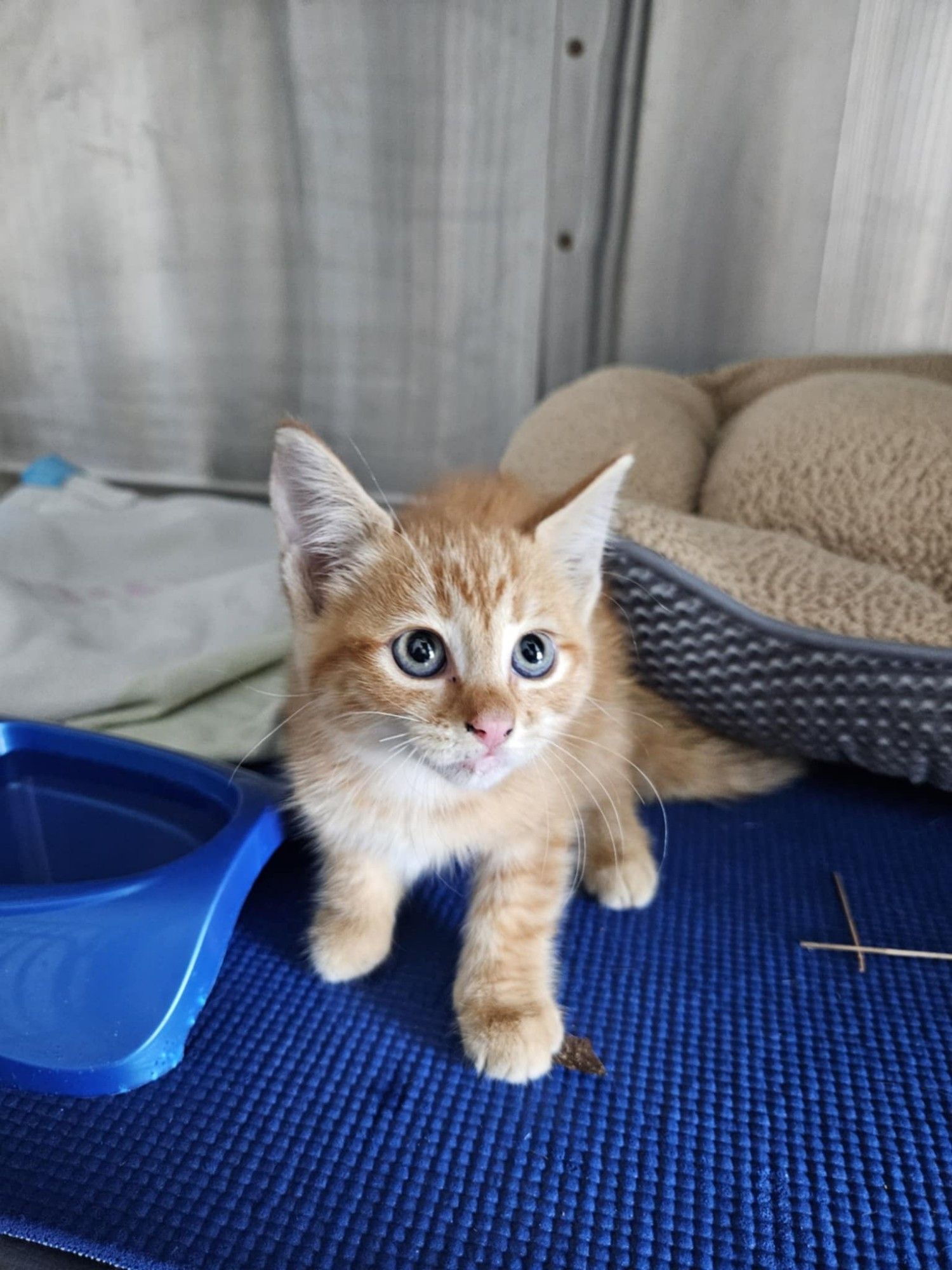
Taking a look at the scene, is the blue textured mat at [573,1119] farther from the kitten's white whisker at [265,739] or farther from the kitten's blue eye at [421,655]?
the kitten's blue eye at [421,655]

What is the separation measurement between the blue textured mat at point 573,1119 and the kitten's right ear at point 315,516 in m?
0.40

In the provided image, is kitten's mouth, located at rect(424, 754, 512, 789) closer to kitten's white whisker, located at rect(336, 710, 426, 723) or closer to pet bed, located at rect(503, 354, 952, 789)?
kitten's white whisker, located at rect(336, 710, 426, 723)

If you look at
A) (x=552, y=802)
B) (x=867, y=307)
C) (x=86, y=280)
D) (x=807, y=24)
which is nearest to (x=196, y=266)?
(x=86, y=280)

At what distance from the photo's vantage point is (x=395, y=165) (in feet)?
5.78

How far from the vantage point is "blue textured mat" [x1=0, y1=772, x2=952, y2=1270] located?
0.66 meters

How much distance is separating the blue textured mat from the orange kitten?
0.05m

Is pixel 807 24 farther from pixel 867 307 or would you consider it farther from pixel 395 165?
pixel 395 165

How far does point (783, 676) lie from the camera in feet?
3.42

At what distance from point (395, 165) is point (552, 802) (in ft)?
4.60

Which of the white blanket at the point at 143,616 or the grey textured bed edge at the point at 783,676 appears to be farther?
the white blanket at the point at 143,616

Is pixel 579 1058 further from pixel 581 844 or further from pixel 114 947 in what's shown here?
pixel 114 947

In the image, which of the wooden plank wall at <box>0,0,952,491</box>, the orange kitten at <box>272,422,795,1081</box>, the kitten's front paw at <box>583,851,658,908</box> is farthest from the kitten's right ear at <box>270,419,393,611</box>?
the wooden plank wall at <box>0,0,952,491</box>

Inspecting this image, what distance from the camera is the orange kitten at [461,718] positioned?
2.61ft

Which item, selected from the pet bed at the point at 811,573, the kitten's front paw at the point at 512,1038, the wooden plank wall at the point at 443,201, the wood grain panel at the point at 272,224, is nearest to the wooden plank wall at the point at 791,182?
the wooden plank wall at the point at 443,201
